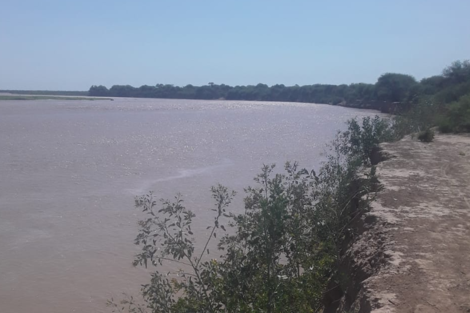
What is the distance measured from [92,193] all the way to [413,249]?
12.0m

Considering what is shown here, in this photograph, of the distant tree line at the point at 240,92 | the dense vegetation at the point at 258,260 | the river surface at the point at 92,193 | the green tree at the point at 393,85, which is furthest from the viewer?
the distant tree line at the point at 240,92

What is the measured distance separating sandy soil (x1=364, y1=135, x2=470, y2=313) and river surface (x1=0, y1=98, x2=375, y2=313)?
466 cm

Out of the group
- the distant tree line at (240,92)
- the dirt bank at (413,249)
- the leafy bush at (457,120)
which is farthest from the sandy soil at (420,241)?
the distant tree line at (240,92)

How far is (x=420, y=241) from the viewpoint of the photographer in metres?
5.95

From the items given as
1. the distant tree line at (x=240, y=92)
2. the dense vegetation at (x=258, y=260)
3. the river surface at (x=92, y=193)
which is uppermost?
the dense vegetation at (x=258, y=260)

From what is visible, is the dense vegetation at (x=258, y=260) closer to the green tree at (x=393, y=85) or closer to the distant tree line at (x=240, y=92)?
the green tree at (x=393, y=85)

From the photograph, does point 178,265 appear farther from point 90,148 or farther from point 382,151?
point 90,148

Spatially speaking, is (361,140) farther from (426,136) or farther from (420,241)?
(420,241)

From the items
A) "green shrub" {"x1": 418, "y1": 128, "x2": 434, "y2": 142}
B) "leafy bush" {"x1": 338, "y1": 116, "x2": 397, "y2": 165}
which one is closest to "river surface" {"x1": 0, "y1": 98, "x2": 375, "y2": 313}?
"leafy bush" {"x1": 338, "y1": 116, "x2": 397, "y2": 165}

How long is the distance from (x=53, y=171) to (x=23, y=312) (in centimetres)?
1193

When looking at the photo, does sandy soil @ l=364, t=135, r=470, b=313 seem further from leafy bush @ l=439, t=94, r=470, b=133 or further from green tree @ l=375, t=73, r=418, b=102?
green tree @ l=375, t=73, r=418, b=102

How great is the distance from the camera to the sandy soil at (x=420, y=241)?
14.9 ft

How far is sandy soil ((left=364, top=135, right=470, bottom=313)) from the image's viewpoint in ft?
14.9

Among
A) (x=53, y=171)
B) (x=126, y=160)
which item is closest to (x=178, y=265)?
(x=53, y=171)
